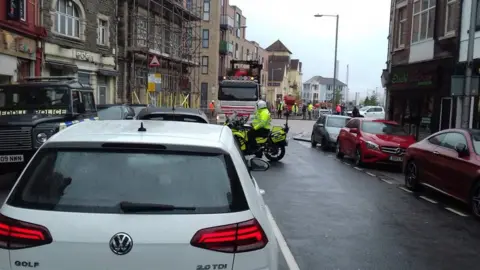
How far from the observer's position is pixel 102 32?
2759cm

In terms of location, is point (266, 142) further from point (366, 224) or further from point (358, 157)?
point (366, 224)

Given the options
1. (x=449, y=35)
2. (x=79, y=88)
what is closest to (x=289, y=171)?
(x=79, y=88)

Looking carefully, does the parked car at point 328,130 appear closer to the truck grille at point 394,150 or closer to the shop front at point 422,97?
the shop front at point 422,97

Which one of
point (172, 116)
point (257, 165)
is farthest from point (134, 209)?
point (172, 116)

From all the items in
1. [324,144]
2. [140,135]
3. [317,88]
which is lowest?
[324,144]

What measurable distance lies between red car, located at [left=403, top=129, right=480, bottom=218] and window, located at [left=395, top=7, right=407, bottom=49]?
48.3 ft

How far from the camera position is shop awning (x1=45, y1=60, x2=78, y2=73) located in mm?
22091

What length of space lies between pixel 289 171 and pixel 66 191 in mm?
10826

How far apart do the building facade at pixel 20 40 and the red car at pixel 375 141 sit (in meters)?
12.3

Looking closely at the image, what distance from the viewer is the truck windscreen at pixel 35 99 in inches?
426

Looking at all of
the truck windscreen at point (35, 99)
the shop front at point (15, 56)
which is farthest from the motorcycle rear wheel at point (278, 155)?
the shop front at point (15, 56)

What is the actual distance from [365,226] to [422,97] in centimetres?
1582

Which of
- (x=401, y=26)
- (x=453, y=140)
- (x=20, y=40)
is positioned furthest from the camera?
(x=401, y=26)

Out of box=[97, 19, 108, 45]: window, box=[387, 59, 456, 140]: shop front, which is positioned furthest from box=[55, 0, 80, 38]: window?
box=[387, 59, 456, 140]: shop front
